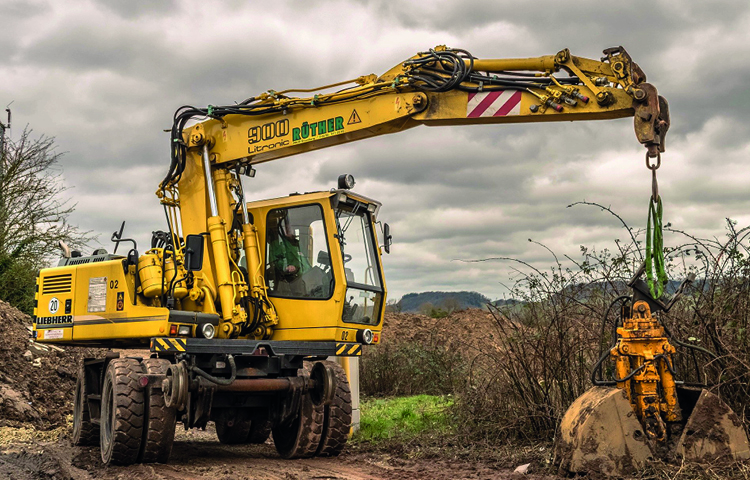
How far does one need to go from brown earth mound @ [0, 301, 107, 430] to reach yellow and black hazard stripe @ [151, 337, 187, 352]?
15.8ft

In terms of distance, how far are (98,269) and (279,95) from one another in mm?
2939

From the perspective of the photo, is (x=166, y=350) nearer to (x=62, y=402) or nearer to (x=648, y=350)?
(x=648, y=350)

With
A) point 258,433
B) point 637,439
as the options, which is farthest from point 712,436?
point 258,433

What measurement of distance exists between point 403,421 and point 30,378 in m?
7.43

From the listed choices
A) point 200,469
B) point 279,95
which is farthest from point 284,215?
point 200,469

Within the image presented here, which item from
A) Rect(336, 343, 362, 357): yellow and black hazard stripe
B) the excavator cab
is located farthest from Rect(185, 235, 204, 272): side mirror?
Rect(336, 343, 362, 357): yellow and black hazard stripe

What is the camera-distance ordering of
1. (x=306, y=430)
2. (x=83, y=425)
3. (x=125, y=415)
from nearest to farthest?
1. (x=125, y=415)
2. (x=306, y=430)
3. (x=83, y=425)

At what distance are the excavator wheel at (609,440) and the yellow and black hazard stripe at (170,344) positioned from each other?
395 cm

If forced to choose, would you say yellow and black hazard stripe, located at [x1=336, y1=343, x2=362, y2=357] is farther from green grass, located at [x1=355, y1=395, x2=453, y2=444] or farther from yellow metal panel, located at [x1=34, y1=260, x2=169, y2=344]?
yellow metal panel, located at [x1=34, y1=260, x2=169, y2=344]

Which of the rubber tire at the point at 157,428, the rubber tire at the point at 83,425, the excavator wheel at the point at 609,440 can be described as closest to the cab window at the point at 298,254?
the rubber tire at the point at 157,428

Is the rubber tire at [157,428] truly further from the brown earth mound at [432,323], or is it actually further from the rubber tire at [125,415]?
the brown earth mound at [432,323]

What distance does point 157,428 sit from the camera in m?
7.59

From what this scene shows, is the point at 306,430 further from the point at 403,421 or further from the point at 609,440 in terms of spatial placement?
the point at 609,440

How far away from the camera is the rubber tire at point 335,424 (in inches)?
339
